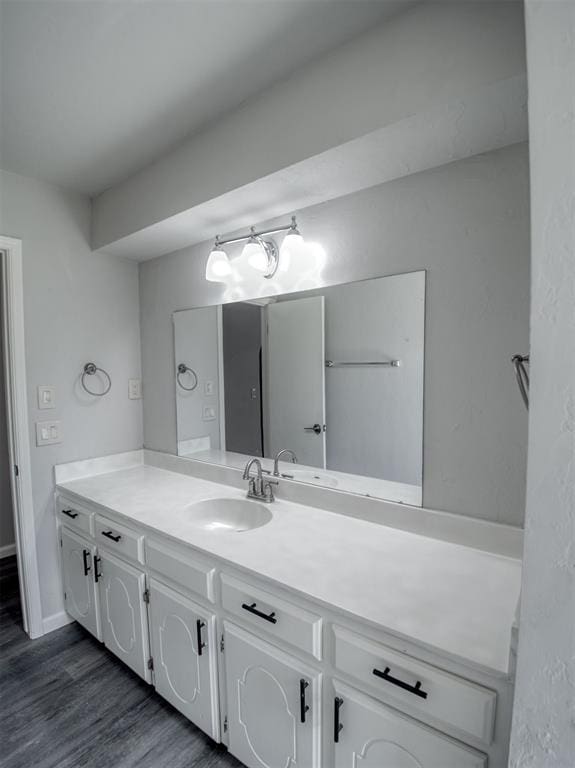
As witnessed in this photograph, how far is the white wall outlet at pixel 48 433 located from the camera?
2029 mm

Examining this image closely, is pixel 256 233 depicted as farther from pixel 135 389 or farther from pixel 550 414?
pixel 550 414

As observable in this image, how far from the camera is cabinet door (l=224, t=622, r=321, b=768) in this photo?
1.08m

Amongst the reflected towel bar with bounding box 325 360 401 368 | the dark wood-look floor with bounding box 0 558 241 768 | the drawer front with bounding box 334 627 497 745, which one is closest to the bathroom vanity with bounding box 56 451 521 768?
the drawer front with bounding box 334 627 497 745

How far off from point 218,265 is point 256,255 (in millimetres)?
248

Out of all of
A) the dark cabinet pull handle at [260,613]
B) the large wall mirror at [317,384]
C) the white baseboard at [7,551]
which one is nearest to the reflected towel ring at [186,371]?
the large wall mirror at [317,384]

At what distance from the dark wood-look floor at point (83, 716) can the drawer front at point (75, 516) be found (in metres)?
0.63

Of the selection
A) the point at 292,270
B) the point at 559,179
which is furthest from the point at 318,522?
the point at 559,179

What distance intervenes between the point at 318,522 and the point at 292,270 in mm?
1070

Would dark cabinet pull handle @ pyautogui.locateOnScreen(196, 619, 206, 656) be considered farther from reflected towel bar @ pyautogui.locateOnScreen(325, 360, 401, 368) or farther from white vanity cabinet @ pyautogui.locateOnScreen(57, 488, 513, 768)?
reflected towel bar @ pyautogui.locateOnScreen(325, 360, 401, 368)

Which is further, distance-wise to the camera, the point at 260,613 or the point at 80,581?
the point at 80,581

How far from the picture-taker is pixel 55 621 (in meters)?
2.10

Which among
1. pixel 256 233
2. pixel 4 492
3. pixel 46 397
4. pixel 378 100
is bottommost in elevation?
pixel 4 492

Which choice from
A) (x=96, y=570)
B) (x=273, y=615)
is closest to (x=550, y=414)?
(x=273, y=615)

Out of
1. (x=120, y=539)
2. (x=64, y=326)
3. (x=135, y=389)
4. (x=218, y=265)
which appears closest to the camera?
(x=120, y=539)
